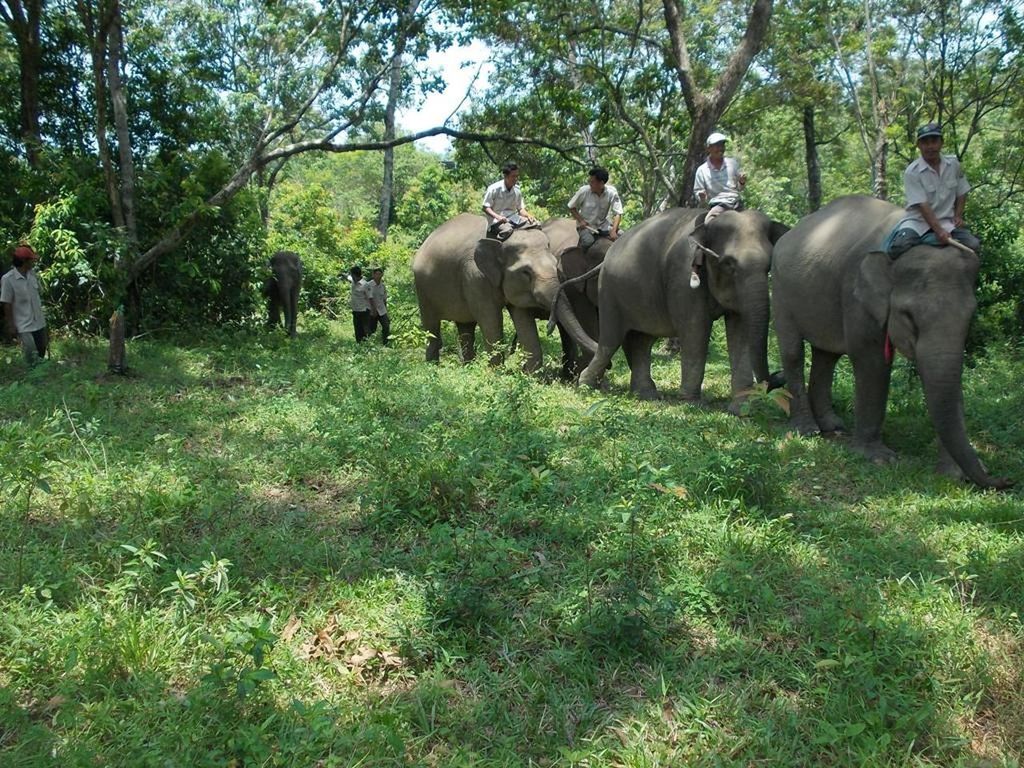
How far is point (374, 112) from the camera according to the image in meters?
15.5

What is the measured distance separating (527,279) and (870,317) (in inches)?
197

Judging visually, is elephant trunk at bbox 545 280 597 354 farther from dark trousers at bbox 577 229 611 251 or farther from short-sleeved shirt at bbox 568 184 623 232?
short-sleeved shirt at bbox 568 184 623 232

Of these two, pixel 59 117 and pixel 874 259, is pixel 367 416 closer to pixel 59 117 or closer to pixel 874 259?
pixel 874 259

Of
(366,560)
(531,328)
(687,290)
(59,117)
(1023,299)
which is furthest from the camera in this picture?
(59,117)

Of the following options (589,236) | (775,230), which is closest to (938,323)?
(775,230)

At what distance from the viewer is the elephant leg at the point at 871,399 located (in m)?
6.57

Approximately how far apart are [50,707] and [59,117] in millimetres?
12499

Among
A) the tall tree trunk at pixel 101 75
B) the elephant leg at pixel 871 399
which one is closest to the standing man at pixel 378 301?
the tall tree trunk at pixel 101 75

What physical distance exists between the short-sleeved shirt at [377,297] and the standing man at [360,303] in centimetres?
5

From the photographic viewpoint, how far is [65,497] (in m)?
5.25

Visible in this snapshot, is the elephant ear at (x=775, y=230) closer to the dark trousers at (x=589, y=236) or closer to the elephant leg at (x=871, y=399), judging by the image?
the elephant leg at (x=871, y=399)

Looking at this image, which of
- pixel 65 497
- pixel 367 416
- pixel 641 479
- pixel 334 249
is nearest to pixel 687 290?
pixel 367 416

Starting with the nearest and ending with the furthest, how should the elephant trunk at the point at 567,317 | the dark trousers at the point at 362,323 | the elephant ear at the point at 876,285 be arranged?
the elephant ear at the point at 876,285 < the elephant trunk at the point at 567,317 < the dark trousers at the point at 362,323

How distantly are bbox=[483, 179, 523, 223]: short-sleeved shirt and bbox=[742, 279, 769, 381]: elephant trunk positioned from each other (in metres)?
4.02
